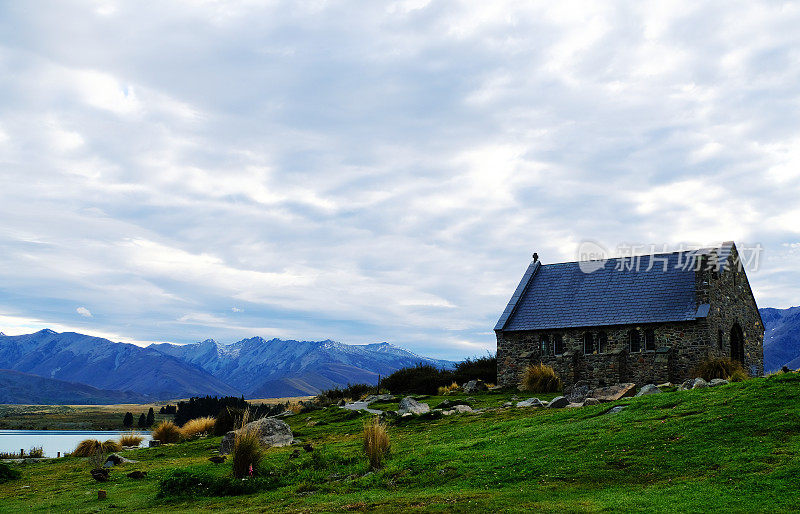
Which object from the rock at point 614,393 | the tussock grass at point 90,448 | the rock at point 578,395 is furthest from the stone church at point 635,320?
the tussock grass at point 90,448

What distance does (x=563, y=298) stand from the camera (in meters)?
46.8

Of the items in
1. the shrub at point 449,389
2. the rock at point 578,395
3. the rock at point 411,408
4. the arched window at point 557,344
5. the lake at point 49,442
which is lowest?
the lake at point 49,442

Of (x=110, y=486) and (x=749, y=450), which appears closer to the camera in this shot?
(x=749, y=450)

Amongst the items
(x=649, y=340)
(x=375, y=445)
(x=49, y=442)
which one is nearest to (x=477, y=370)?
(x=649, y=340)

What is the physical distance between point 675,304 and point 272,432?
27202 millimetres

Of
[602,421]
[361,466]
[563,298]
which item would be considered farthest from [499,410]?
[563,298]

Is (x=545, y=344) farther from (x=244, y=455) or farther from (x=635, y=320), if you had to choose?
(x=244, y=455)

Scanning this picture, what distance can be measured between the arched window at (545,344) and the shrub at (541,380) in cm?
351

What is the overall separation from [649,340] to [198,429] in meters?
28.6

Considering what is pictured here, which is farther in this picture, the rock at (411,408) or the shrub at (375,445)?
the rock at (411,408)

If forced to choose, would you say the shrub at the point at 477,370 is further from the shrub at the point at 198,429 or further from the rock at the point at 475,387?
the shrub at the point at 198,429

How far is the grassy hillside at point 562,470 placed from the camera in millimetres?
13070

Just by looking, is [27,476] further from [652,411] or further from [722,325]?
[722,325]

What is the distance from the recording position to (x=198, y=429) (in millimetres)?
37156
